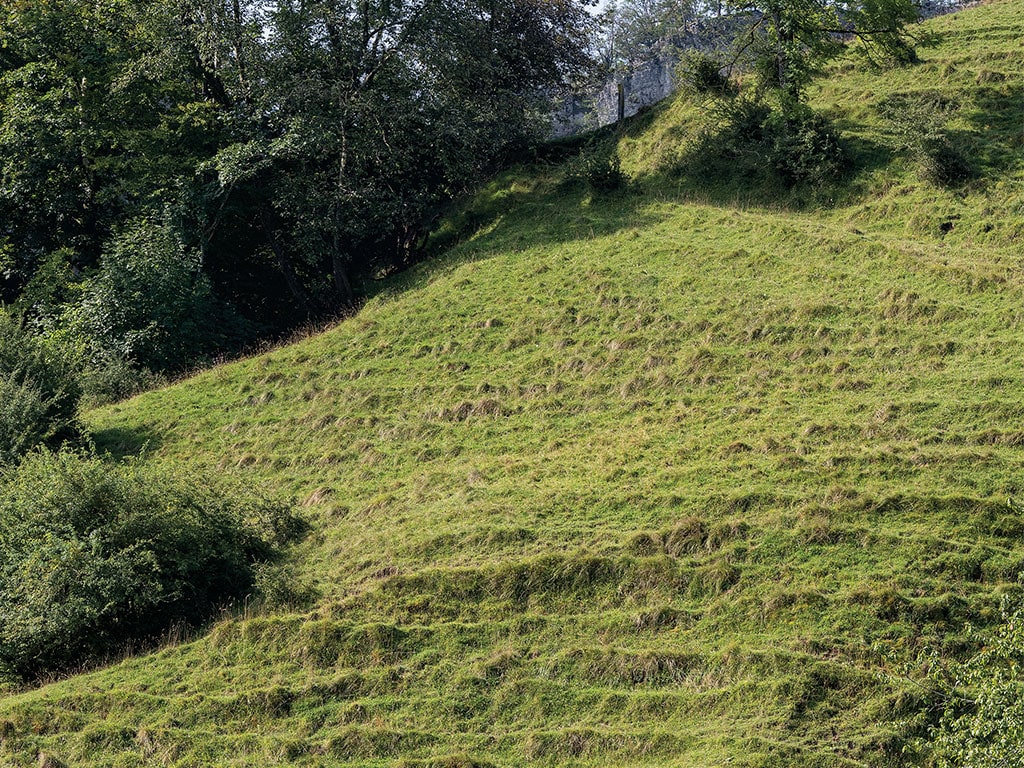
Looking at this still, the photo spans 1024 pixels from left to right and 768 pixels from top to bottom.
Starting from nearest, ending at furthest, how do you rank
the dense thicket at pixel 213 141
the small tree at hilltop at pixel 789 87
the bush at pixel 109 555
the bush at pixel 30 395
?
1. the bush at pixel 109 555
2. the bush at pixel 30 395
3. the small tree at hilltop at pixel 789 87
4. the dense thicket at pixel 213 141

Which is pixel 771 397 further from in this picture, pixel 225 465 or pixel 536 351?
pixel 225 465

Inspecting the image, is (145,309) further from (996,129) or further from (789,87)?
(996,129)

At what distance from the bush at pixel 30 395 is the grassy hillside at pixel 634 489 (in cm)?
177

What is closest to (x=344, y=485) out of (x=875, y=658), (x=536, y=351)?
(x=536, y=351)

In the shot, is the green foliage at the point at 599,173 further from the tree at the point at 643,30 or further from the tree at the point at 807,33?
the tree at the point at 643,30

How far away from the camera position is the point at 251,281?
36.8m

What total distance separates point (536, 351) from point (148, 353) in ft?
41.7

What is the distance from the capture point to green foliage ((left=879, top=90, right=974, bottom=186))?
27.9 m

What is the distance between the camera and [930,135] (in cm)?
2827

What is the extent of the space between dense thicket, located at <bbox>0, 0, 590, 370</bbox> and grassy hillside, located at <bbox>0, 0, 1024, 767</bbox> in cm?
420

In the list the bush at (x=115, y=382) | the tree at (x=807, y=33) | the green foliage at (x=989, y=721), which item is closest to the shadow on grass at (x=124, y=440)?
the bush at (x=115, y=382)

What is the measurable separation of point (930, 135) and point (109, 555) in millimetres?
24143

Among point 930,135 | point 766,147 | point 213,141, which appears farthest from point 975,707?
point 213,141

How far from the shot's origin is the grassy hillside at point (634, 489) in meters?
15.0
